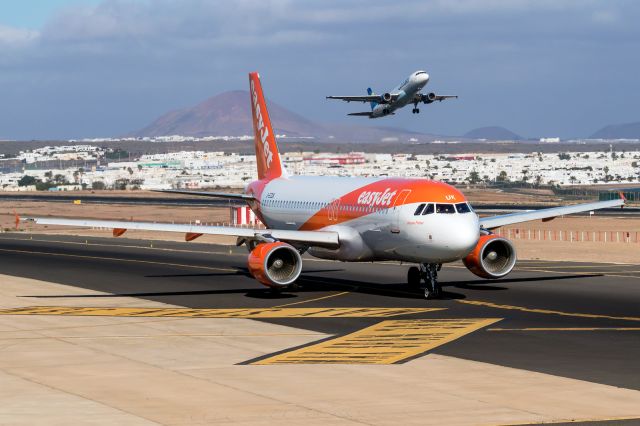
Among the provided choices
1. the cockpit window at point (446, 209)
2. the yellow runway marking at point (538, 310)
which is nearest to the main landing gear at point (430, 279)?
the yellow runway marking at point (538, 310)

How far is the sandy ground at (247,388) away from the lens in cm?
2372

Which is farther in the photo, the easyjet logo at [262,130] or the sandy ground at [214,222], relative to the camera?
the sandy ground at [214,222]

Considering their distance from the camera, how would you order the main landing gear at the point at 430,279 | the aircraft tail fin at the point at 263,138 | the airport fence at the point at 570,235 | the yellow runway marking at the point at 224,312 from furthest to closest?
the airport fence at the point at 570,235 → the aircraft tail fin at the point at 263,138 → the main landing gear at the point at 430,279 → the yellow runway marking at the point at 224,312

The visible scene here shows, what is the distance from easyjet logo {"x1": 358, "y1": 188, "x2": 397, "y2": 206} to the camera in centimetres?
4675

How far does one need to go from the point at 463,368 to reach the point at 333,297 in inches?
720

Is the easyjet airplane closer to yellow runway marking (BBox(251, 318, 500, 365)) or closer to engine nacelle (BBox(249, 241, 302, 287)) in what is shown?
engine nacelle (BBox(249, 241, 302, 287))

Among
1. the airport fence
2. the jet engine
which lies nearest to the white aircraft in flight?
the jet engine

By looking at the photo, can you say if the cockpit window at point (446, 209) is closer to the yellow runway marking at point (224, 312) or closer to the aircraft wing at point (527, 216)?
the yellow runway marking at point (224, 312)

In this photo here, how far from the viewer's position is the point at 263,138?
62250mm

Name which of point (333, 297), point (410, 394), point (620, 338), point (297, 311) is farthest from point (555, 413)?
point (333, 297)

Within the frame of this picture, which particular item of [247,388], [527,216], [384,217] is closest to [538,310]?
[384,217]

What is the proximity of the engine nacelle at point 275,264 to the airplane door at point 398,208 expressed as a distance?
4274 mm

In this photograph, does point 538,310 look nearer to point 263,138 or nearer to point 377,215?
point 377,215

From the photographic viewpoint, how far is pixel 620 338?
35.3m
